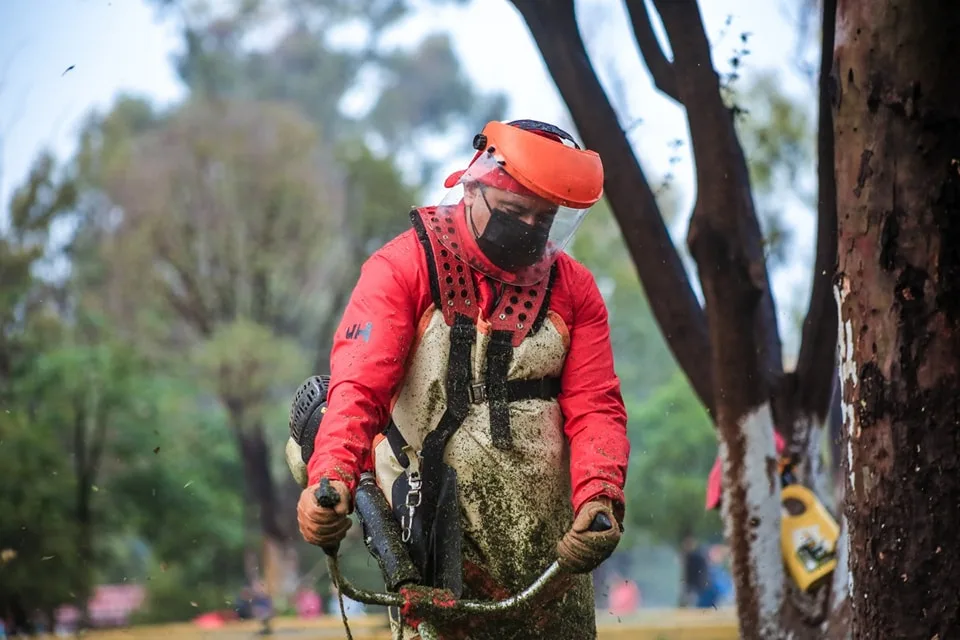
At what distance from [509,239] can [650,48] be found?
2439 millimetres

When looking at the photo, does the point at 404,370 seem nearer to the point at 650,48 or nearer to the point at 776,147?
the point at 650,48

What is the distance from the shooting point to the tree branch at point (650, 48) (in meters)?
5.79

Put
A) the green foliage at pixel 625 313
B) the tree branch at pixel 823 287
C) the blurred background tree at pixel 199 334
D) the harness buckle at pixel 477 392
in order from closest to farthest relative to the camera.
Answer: the harness buckle at pixel 477 392
the tree branch at pixel 823 287
the blurred background tree at pixel 199 334
the green foliage at pixel 625 313

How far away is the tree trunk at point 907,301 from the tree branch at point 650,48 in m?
2.16

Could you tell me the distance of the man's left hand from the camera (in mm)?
3494

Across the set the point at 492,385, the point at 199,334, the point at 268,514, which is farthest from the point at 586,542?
the point at 199,334

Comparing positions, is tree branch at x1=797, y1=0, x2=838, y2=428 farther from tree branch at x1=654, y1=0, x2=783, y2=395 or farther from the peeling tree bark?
tree branch at x1=654, y1=0, x2=783, y2=395

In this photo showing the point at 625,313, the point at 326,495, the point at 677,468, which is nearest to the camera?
the point at 326,495

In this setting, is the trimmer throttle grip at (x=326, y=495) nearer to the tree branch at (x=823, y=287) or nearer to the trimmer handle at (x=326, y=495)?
the trimmer handle at (x=326, y=495)

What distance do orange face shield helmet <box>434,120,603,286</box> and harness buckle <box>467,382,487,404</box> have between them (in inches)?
13.6

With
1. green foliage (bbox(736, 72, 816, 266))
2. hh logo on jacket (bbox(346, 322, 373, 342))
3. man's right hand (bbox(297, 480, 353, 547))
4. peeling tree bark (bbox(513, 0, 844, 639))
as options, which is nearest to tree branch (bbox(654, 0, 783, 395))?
peeling tree bark (bbox(513, 0, 844, 639))

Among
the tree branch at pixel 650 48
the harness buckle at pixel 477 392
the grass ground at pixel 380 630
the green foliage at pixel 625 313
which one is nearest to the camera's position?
the harness buckle at pixel 477 392

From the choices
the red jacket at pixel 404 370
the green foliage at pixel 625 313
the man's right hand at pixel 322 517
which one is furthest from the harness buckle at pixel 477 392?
the green foliage at pixel 625 313

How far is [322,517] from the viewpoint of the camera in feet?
10.8
